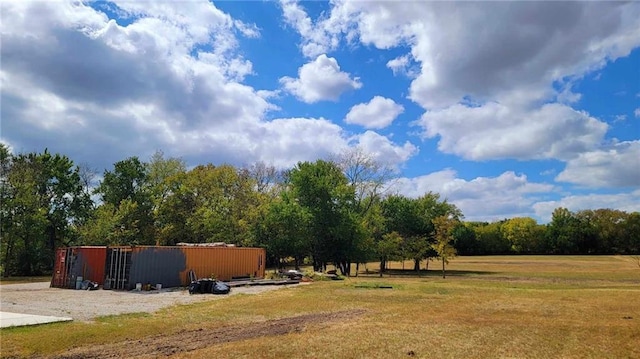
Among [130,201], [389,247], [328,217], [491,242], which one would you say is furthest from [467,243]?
[130,201]

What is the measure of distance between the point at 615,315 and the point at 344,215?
1400 inches

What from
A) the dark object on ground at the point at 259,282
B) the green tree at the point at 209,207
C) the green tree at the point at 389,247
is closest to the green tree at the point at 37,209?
the green tree at the point at 209,207

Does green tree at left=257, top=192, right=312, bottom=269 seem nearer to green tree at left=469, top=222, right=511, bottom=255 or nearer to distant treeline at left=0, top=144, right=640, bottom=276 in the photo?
distant treeline at left=0, top=144, right=640, bottom=276

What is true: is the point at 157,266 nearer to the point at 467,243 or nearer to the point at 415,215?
the point at 415,215

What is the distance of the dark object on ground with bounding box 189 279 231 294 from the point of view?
25.4m

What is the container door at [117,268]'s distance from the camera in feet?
91.3

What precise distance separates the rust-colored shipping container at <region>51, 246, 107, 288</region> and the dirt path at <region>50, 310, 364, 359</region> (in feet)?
61.7

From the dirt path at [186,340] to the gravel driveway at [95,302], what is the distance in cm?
521

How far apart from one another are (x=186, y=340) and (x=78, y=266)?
22135 millimetres

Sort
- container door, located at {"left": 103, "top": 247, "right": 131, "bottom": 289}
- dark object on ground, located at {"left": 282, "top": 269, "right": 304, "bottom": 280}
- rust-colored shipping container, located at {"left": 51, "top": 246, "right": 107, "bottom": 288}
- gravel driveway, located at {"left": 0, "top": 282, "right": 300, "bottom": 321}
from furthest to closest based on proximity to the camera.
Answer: dark object on ground, located at {"left": 282, "top": 269, "right": 304, "bottom": 280}, rust-colored shipping container, located at {"left": 51, "top": 246, "right": 107, "bottom": 288}, container door, located at {"left": 103, "top": 247, "right": 131, "bottom": 289}, gravel driveway, located at {"left": 0, "top": 282, "right": 300, "bottom": 321}

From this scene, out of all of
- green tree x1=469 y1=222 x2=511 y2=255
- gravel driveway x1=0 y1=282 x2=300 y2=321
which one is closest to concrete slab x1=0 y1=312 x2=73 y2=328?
gravel driveway x1=0 y1=282 x2=300 y2=321

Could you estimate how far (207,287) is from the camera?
25859mm

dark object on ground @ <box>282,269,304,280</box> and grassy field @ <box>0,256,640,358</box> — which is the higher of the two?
grassy field @ <box>0,256,640,358</box>

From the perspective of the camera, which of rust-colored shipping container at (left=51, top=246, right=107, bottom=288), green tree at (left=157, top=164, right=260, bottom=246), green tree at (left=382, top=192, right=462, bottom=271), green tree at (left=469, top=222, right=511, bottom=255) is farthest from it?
green tree at (left=469, top=222, right=511, bottom=255)
